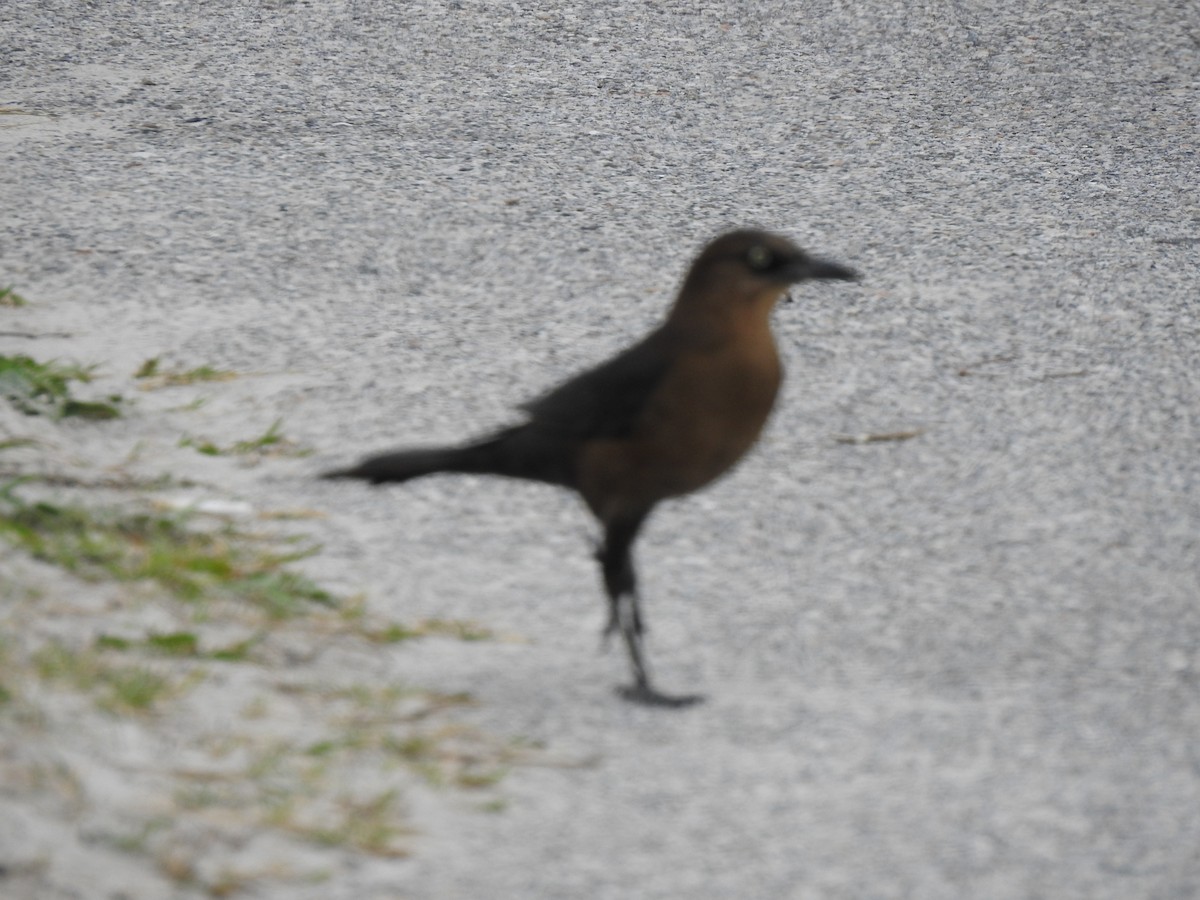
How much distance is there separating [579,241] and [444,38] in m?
3.09

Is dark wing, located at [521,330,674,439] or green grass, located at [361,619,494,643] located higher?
dark wing, located at [521,330,674,439]

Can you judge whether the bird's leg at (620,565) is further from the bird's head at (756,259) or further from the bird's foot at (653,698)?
the bird's head at (756,259)

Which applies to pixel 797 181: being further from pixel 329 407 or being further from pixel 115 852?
pixel 115 852

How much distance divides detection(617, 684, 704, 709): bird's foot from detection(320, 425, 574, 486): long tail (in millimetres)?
499

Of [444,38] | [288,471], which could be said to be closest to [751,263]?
[288,471]

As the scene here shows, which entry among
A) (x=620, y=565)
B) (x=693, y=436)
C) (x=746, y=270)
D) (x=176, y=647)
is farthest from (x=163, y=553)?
(x=746, y=270)

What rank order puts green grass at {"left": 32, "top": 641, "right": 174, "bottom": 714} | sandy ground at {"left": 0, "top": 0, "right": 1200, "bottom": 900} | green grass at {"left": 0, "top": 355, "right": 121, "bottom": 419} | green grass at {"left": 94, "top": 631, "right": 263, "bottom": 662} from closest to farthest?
sandy ground at {"left": 0, "top": 0, "right": 1200, "bottom": 900}
green grass at {"left": 32, "top": 641, "right": 174, "bottom": 714}
green grass at {"left": 94, "top": 631, "right": 263, "bottom": 662}
green grass at {"left": 0, "top": 355, "right": 121, "bottom": 419}

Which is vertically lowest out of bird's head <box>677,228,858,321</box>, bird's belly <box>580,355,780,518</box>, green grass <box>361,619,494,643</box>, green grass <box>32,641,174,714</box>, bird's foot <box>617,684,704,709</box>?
green grass <box>361,619,494,643</box>

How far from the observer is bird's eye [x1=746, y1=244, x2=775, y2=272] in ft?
12.5

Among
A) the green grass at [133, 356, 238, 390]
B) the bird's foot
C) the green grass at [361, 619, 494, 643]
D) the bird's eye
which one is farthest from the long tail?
the green grass at [133, 356, 238, 390]

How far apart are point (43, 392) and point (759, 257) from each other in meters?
2.51

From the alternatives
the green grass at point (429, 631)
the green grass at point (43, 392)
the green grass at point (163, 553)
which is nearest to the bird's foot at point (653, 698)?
the green grass at point (429, 631)

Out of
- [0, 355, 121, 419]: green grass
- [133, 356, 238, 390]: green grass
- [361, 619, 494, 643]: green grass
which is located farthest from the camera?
[133, 356, 238, 390]: green grass

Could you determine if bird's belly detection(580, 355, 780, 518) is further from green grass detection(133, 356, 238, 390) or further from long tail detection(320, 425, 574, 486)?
green grass detection(133, 356, 238, 390)
